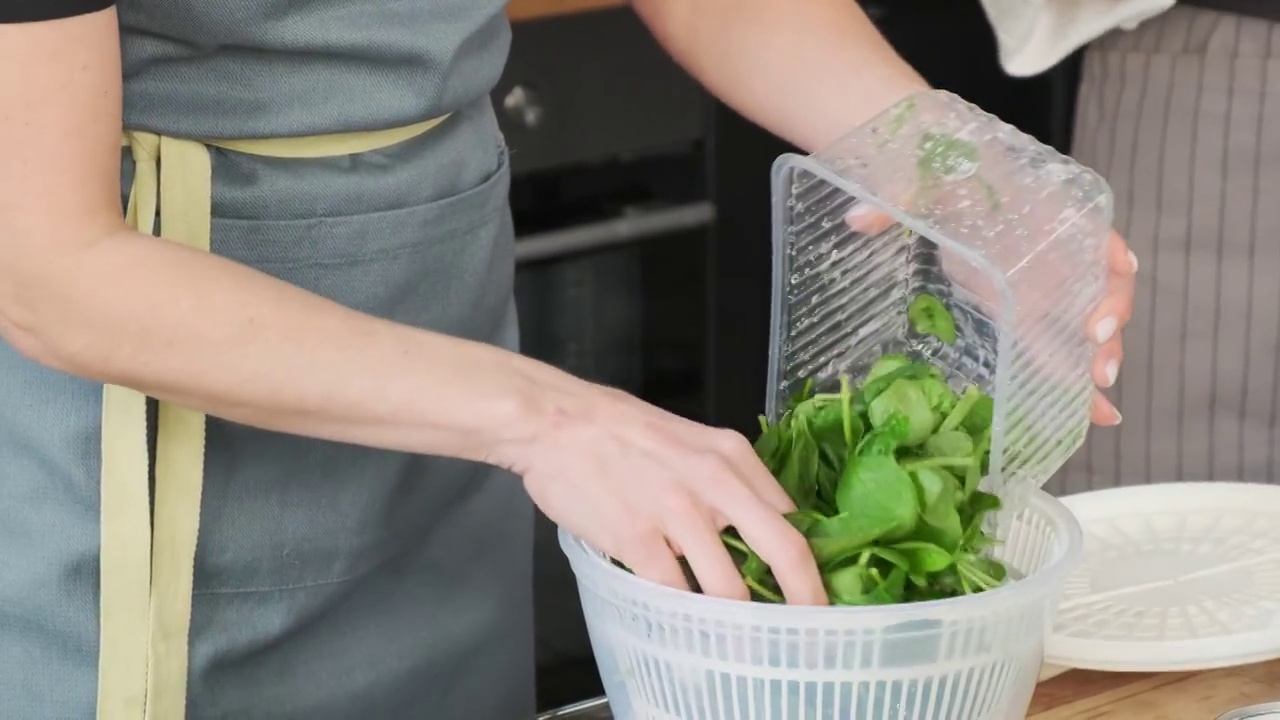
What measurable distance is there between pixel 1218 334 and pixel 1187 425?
9 centimetres

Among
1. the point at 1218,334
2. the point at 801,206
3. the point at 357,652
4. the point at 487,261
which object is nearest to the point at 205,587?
the point at 357,652

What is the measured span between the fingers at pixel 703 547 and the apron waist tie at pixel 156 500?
32 centimetres

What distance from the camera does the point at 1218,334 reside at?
146 cm

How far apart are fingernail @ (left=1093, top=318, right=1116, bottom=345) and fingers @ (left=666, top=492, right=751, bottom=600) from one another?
0.24 metres

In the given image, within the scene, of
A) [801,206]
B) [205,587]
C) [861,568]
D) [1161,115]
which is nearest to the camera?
[861,568]

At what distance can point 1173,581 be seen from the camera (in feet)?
2.94

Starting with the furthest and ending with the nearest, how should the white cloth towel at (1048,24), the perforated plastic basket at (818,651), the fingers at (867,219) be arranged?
the white cloth towel at (1048,24)
the fingers at (867,219)
the perforated plastic basket at (818,651)

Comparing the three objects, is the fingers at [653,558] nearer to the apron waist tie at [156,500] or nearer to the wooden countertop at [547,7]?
the apron waist tie at [156,500]

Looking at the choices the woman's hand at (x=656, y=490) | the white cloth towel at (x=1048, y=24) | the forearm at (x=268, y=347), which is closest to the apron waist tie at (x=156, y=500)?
the forearm at (x=268, y=347)

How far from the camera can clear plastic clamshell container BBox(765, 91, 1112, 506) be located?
712 mm

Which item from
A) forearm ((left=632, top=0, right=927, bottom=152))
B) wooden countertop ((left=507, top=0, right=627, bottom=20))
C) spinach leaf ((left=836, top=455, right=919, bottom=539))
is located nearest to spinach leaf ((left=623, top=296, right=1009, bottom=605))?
spinach leaf ((left=836, top=455, right=919, bottom=539))

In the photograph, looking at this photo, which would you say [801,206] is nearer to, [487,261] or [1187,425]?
[487,261]

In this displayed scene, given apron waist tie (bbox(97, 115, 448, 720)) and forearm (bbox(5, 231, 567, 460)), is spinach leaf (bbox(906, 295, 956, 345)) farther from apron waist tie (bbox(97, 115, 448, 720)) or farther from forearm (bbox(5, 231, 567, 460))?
apron waist tie (bbox(97, 115, 448, 720))

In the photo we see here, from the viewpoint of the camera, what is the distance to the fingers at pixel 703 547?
0.63 metres
